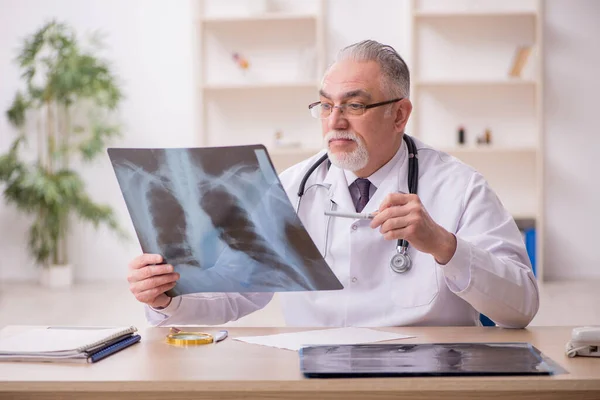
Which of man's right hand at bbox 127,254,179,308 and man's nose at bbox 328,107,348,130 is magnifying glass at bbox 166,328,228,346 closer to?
man's right hand at bbox 127,254,179,308

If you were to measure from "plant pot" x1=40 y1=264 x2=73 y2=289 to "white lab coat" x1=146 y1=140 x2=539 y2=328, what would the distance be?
13.6 ft

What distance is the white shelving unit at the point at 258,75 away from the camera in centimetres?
576

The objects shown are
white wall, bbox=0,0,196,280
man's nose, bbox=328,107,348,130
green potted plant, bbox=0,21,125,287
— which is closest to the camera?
man's nose, bbox=328,107,348,130

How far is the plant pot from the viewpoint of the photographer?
18.7ft

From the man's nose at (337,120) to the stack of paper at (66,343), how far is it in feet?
2.02

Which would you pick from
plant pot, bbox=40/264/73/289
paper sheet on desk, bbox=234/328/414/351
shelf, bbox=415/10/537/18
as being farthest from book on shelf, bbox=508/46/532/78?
paper sheet on desk, bbox=234/328/414/351

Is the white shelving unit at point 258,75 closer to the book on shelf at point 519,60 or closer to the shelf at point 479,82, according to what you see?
the shelf at point 479,82

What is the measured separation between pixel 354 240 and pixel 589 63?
4403 millimetres

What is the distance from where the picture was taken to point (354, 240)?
1802mm

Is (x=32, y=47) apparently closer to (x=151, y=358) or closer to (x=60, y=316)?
(x=60, y=316)

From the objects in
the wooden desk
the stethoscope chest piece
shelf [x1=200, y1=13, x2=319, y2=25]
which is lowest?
the wooden desk

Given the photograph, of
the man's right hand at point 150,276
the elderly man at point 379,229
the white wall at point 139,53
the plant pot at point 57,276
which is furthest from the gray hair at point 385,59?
the plant pot at point 57,276

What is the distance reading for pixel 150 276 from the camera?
153 centimetres

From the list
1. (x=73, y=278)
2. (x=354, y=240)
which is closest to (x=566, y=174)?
(x=73, y=278)
